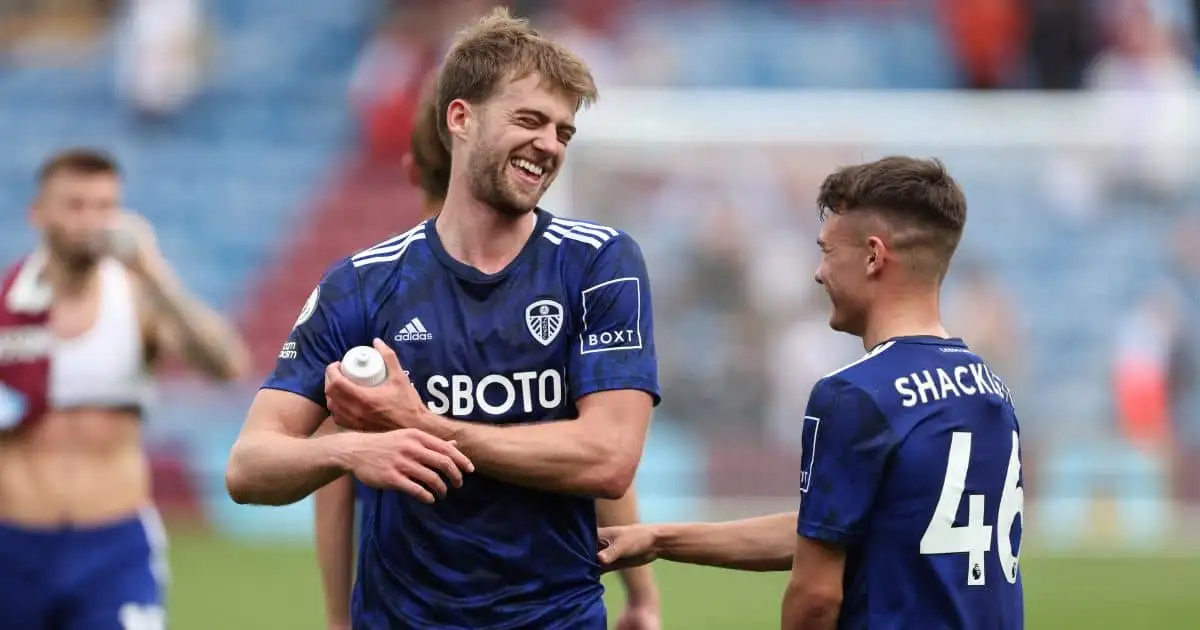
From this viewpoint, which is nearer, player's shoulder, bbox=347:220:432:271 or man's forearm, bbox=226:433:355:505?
man's forearm, bbox=226:433:355:505

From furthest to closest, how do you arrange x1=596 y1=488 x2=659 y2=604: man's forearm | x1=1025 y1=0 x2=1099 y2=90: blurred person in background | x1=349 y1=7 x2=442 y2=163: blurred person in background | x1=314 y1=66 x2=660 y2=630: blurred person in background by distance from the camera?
x1=349 y1=7 x2=442 y2=163: blurred person in background, x1=1025 y1=0 x2=1099 y2=90: blurred person in background, x1=314 y1=66 x2=660 y2=630: blurred person in background, x1=596 y1=488 x2=659 y2=604: man's forearm

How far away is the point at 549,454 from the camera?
4.13m

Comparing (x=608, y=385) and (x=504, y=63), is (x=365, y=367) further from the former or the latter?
(x=504, y=63)

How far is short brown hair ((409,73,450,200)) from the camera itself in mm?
5219

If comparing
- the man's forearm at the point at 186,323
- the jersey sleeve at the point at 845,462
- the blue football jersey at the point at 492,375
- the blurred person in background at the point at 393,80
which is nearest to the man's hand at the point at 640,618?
the blue football jersey at the point at 492,375

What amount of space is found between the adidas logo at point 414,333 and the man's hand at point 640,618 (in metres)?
1.30

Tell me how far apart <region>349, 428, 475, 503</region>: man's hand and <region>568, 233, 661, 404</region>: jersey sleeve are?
442mm

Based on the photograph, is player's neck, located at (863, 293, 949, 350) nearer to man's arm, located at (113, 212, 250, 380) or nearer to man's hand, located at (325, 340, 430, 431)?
man's hand, located at (325, 340, 430, 431)

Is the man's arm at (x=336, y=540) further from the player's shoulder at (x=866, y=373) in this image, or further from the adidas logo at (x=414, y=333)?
the player's shoulder at (x=866, y=373)

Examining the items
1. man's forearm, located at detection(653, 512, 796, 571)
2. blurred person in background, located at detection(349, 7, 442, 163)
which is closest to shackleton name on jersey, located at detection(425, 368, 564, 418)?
man's forearm, located at detection(653, 512, 796, 571)

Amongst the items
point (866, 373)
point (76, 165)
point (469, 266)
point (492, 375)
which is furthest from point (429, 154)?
point (76, 165)

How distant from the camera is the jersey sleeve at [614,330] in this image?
4293mm

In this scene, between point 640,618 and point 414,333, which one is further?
point 640,618

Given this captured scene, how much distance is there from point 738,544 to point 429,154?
1.51m
